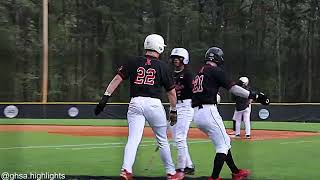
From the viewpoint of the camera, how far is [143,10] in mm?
28250

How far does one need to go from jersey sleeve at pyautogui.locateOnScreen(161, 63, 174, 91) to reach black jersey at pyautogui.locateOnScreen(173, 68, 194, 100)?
51.9 inches

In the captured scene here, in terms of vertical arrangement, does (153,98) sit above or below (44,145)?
above

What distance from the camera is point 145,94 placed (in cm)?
795

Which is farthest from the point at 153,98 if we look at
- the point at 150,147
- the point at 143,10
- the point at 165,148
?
the point at 143,10

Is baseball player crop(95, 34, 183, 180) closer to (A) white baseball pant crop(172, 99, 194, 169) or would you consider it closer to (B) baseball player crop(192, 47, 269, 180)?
(B) baseball player crop(192, 47, 269, 180)

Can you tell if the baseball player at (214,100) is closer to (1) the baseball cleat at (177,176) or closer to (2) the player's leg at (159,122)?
(1) the baseball cleat at (177,176)

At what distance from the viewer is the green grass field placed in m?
9.86

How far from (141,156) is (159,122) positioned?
14.9ft

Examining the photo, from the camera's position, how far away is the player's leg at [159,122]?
7.91 m

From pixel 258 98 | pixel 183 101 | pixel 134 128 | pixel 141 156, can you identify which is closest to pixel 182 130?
pixel 183 101

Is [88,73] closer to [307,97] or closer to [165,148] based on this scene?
[307,97]

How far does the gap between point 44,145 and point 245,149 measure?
4.82m

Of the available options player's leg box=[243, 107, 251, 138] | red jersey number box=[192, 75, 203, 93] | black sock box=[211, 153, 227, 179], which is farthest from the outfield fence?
black sock box=[211, 153, 227, 179]

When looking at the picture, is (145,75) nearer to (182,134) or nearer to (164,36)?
(182,134)
